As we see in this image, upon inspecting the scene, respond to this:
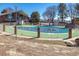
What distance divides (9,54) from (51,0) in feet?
2.49

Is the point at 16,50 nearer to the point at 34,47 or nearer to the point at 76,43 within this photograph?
the point at 34,47

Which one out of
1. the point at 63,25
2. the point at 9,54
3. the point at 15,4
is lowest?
the point at 9,54

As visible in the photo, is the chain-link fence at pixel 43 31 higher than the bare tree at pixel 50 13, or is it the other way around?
the bare tree at pixel 50 13

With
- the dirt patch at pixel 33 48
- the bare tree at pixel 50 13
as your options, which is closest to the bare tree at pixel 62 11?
the bare tree at pixel 50 13

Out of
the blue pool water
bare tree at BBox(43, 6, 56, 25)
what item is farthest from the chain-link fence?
bare tree at BBox(43, 6, 56, 25)

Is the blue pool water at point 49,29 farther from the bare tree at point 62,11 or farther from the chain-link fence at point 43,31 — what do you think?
the bare tree at point 62,11

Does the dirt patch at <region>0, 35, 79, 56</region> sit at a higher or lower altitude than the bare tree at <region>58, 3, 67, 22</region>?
lower

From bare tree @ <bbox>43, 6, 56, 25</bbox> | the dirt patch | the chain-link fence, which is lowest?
the dirt patch

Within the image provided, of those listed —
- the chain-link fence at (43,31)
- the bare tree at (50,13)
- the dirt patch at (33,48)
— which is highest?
the bare tree at (50,13)

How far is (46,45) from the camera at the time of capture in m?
3.86

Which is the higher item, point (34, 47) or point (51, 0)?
point (51, 0)

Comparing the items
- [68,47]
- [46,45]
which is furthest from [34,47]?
[68,47]

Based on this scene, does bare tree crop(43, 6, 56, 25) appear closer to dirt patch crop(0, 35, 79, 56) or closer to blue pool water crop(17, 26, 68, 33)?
blue pool water crop(17, 26, 68, 33)

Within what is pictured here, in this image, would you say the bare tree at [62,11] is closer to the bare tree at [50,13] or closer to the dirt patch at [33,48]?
the bare tree at [50,13]
